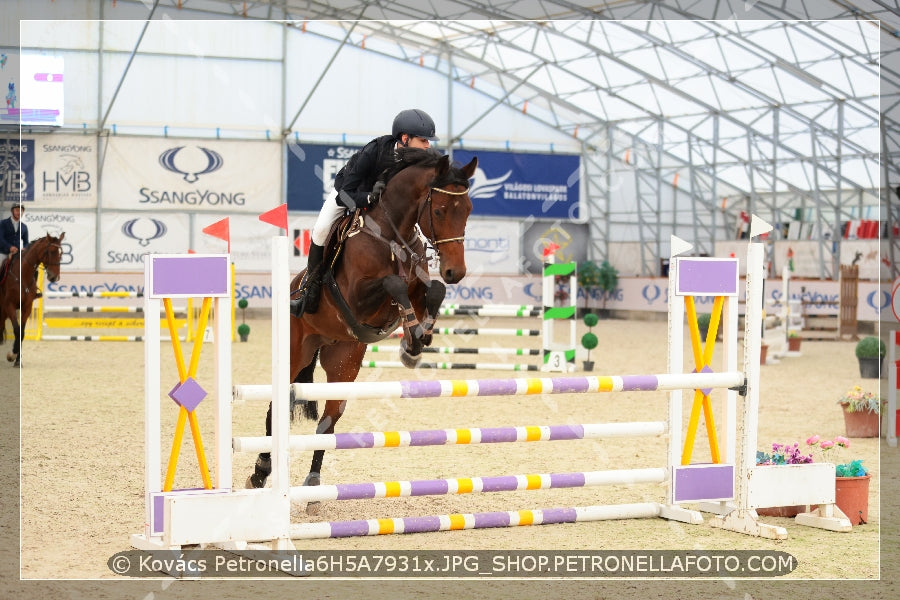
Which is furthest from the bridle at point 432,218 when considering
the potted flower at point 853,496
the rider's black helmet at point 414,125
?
the potted flower at point 853,496

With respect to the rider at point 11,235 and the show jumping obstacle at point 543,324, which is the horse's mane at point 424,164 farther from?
the rider at point 11,235

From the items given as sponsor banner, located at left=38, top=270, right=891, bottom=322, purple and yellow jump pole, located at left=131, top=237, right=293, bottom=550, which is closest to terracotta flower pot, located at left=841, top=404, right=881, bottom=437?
purple and yellow jump pole, located at left=131, top=237, right=293, bottom=550

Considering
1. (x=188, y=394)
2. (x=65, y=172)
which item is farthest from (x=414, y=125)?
(x=65, y=172)

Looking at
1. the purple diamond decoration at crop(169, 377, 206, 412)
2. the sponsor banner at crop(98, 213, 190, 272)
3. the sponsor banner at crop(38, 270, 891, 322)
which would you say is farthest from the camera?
the sponsor banner at crop(98, 213, 190, 272)

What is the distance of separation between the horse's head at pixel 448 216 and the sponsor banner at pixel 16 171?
17.2 meters

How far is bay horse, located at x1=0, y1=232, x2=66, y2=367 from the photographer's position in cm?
1079

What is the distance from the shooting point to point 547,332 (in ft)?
34.4

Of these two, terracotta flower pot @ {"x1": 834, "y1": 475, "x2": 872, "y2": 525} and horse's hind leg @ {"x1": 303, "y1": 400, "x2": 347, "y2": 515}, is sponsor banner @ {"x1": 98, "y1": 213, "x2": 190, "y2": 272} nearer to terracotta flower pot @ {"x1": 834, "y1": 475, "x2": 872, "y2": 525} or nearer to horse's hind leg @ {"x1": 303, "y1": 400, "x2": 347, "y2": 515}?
horse's hind leg @ {"x1": 303, "y1": 400, "x2": 347, "y2": 515}

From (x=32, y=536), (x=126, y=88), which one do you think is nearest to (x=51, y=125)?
(x=126, y=88)

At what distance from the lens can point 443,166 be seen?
4105mm

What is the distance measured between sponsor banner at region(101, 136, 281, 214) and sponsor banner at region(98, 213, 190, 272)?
0.28 m

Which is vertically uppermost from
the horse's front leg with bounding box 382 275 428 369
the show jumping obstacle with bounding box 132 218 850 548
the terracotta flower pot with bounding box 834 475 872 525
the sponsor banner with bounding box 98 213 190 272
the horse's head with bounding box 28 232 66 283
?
the sponsor banner with bounding box 98 213 190 272

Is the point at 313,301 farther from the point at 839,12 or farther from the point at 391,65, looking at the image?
the point at 391,65

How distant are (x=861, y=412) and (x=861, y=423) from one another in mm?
100
